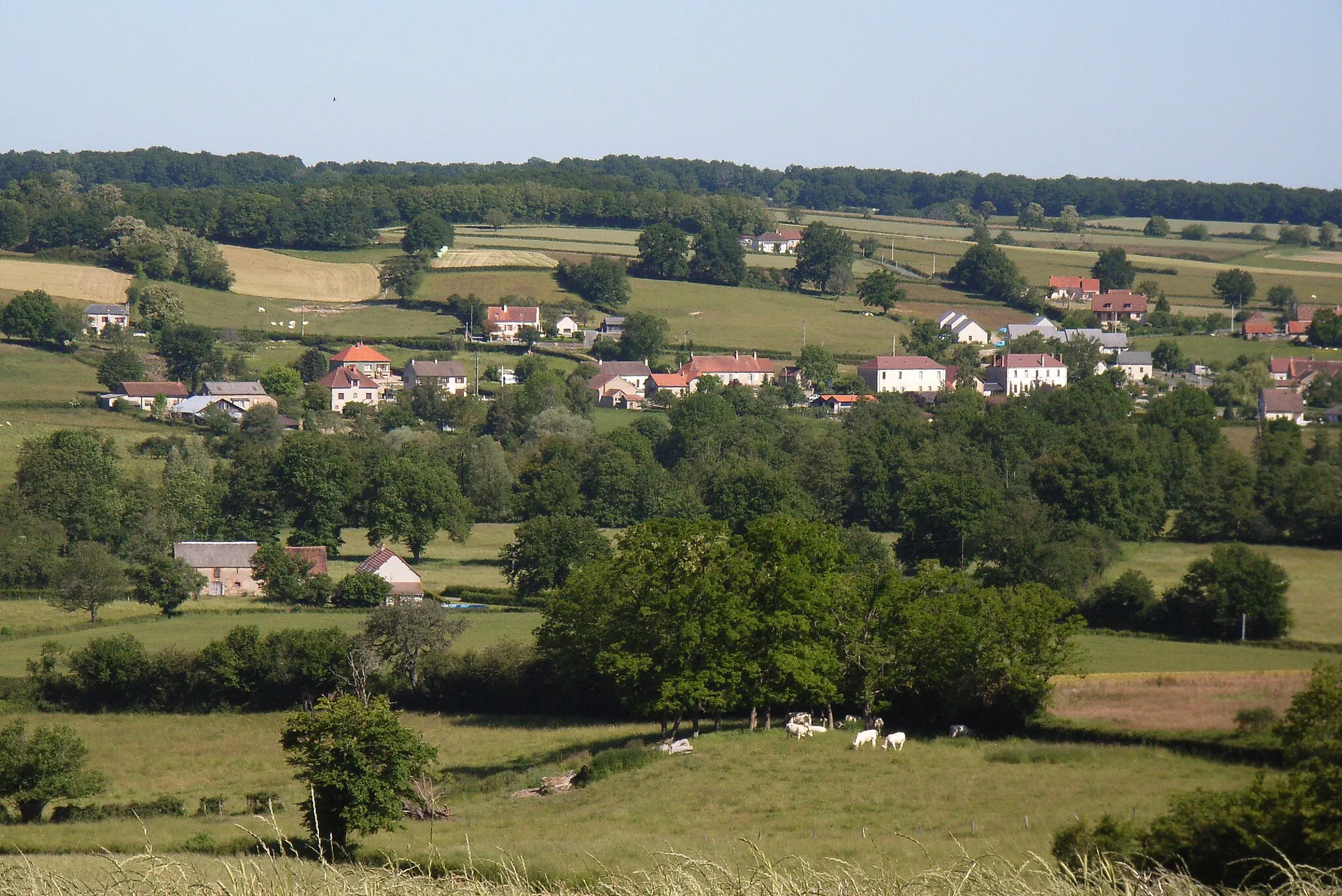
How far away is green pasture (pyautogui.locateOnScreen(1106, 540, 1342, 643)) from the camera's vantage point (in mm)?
43156

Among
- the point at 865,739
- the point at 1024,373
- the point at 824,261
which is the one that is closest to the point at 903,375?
the point at 1024,373

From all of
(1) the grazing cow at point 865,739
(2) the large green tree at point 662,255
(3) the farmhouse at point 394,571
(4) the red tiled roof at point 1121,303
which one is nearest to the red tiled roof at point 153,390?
(3) the farmhouse at point 394,571

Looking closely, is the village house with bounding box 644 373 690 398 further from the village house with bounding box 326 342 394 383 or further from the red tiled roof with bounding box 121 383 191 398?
the red tiled roof with bounding box 121 383 191 398

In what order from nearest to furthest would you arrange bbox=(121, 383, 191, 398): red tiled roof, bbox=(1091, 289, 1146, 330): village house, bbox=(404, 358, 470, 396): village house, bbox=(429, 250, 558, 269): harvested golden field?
bbox=(121, 383, 191, 398): red tiled roof → bbox=(404, 358, 470, 396): village house → bbox=(1091, 289, 1146, 330): village house → bbox=(429, 250, 558, 269): harvested golden field

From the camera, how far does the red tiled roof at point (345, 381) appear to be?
313 feet

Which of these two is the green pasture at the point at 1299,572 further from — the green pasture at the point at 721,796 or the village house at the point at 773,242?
the village house at the point at 773,242

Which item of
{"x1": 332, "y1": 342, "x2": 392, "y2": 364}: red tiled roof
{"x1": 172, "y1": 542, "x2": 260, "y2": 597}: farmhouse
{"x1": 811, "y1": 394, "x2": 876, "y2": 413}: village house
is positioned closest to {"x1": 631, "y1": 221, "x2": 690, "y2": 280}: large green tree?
{"x1": 332, "y1": 342, "x2": 392, "y2": 364}: red tiled roof

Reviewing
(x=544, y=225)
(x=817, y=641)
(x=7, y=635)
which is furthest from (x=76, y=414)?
(x=544, y=225)

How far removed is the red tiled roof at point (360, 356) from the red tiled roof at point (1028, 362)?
46989mm

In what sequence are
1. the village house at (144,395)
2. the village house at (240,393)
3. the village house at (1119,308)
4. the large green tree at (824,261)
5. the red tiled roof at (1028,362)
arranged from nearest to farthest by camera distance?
the village house at (144,395) < the village house at (240,393) < the red tiled roof at (1028,362) < the village house at (1119,308) < the large green tree at (824,261)

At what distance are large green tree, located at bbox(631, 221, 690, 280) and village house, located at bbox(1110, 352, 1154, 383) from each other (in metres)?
44.7

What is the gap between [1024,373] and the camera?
333 ft

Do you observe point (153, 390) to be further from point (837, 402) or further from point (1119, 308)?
point (1119, 308)

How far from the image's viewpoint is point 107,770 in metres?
33.0
